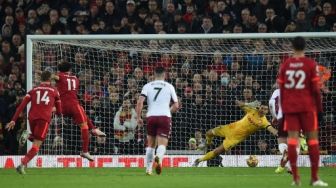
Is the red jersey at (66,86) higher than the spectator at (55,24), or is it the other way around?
the spectator at (55,24)

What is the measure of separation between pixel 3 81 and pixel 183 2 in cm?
525

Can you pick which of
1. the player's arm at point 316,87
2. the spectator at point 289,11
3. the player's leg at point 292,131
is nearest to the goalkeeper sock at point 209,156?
the spectator at point 289,11

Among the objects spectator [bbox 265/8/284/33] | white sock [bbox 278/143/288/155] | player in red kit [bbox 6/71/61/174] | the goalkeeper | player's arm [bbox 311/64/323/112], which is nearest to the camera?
player's arm [bbox 311/64/323/112]

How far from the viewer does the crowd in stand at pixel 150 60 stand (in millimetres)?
20797

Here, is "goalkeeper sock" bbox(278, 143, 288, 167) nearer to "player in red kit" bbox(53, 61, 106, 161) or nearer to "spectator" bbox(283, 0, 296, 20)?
"player in red kit" bbox(53, 61, 106, 161)

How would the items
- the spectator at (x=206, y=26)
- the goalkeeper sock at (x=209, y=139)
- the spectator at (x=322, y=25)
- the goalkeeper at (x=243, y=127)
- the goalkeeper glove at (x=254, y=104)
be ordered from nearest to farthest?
the goalkeeper at (x=243, y=127) → the goalkeeper glove at (x=254, y=104) → the goalkeeper sock at (x=209, y=139) → the spectator at (x=322, y=25) → the spectator at (x=206, y=26)

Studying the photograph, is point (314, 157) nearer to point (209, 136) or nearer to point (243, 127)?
point (243, 127)

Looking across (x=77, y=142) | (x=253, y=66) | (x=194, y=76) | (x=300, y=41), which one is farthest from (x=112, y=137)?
(x=300, y=41)

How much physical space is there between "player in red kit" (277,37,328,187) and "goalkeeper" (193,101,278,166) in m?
7.37

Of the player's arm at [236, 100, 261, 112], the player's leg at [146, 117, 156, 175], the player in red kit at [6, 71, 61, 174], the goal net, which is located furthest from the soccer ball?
the player in red kit at [6, 71, 61, 174]

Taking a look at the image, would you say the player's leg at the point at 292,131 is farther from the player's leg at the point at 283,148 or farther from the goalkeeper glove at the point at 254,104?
the goalkeeper glove at the point at 254,104

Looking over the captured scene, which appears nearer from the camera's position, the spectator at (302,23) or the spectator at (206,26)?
the spectator at (302,23)

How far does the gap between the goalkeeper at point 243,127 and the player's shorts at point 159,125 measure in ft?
13.3

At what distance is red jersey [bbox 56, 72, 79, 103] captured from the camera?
18.2 metres
